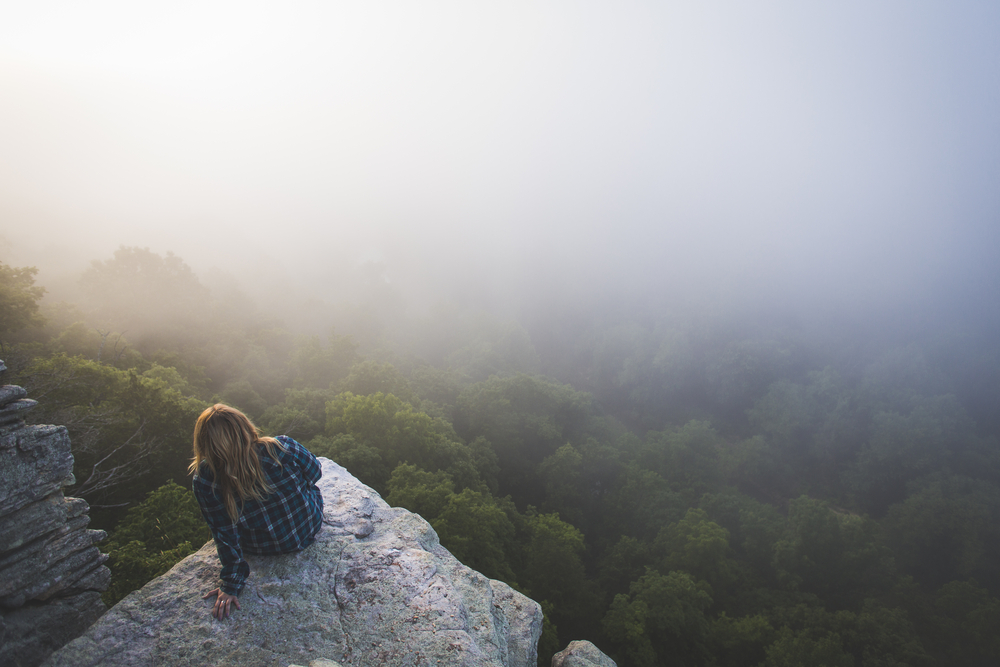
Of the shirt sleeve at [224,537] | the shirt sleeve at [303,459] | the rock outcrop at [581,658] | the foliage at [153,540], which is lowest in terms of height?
the foliage at [153,540]

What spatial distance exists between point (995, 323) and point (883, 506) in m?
57.6

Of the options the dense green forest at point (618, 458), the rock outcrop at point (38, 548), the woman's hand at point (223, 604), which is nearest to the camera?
the woman's hand at point (223, 604)

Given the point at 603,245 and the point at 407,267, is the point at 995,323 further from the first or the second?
the point at 407,267

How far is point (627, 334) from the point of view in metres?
69.1

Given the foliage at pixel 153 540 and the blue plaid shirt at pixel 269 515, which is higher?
the blue plaid shirt at pixel 269 515

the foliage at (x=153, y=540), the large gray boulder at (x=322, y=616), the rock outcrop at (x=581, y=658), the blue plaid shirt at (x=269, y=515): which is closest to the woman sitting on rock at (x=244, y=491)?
the blue plaid shirt at (x=269, y=515)

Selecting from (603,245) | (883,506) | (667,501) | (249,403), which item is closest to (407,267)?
(603,245)

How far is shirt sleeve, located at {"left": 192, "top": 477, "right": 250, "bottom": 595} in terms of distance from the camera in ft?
13.3

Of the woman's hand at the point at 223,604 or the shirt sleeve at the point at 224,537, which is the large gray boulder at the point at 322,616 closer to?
the woman's hand at the point at 223,604

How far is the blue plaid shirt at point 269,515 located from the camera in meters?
4.11

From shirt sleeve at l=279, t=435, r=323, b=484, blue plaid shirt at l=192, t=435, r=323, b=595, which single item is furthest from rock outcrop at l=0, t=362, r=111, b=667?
shirt sleeve at l=279, t=435, r=323, b=484

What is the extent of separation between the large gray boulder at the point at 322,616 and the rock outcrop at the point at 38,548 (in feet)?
4.41

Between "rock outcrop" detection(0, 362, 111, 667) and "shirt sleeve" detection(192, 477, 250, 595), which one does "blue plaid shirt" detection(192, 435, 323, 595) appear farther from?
"rock outcrop" detection(0, 362, 111, 667)

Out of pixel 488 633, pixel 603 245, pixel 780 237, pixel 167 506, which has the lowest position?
pixel 167 506
